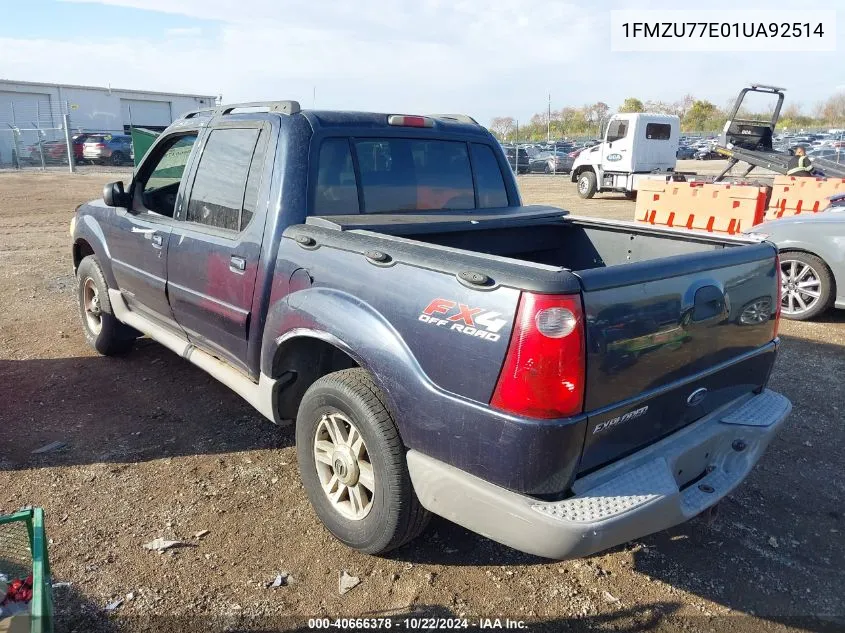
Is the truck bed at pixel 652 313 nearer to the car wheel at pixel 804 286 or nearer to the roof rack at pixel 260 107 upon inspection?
the roof rack at pixel 260 107

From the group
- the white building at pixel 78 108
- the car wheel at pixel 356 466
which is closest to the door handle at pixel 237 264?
the car wheel at pixel 356 466

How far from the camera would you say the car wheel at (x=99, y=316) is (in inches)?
207

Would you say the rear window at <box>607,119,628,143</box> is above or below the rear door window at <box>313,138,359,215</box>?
above

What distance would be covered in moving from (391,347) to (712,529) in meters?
1.96

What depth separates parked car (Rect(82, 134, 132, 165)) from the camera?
30622 mm

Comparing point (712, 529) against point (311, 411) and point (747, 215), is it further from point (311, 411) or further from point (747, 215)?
point (747, 215)

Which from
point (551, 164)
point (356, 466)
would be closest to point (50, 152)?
point (551, 164)

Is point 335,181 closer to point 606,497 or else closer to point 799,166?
point 606,497

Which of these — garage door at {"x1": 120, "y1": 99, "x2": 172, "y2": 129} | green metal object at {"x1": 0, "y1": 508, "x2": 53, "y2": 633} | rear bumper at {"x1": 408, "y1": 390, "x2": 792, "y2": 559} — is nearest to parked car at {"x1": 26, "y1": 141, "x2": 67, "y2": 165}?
garage door at {"x1": 120, "y1": 99, "x2": 172, "y2": 129}

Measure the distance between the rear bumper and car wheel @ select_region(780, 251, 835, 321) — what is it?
4535 mm

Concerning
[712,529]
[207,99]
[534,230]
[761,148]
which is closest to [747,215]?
[761,148]

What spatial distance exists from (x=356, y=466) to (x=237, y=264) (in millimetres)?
1294

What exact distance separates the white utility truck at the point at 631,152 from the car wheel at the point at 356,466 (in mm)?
17219

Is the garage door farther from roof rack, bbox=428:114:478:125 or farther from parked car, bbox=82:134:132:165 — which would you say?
roof rack, bbox=428:114:478:125
